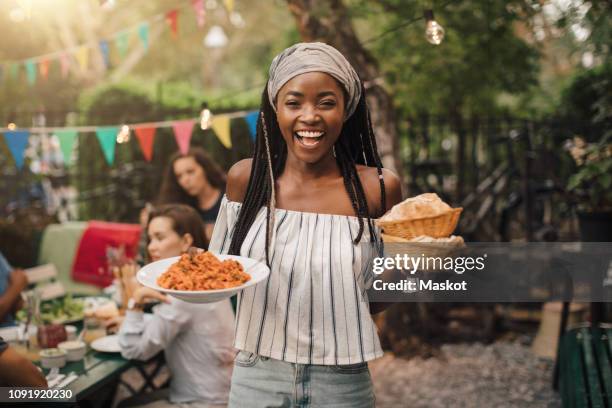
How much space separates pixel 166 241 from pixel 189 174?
2.05 meters

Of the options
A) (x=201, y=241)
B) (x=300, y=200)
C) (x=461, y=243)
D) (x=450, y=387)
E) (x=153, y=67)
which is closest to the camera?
(x=461, y=243)

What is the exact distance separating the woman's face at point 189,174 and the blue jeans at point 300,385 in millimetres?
3803

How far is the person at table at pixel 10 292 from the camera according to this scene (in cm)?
407

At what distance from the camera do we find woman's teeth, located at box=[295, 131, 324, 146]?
6.30ft

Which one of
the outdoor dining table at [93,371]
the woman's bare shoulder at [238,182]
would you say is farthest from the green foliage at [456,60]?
the woman's bare shoulder at [238,182]

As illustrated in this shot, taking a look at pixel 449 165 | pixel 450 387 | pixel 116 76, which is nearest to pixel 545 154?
pixel 449 165

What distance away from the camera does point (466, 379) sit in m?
5.61

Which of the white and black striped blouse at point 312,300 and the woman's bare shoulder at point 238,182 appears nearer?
the white and black striped blouse at point 312,300

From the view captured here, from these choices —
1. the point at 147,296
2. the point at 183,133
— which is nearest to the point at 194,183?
the point at 183,133

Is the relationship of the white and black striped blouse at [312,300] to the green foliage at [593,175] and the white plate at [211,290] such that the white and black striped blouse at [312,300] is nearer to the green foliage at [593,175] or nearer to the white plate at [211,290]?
the white plate at [211,290]

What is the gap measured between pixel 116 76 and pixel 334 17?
559 inches

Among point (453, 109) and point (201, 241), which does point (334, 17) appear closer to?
point (201, 241)

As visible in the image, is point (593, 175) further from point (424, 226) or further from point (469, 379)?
point (424, 226)

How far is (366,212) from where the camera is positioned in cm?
200
